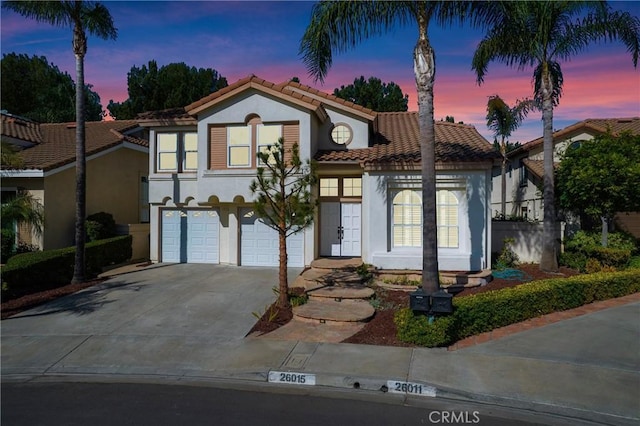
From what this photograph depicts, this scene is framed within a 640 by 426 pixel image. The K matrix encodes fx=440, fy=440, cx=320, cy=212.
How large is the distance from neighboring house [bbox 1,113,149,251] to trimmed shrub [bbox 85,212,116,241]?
90 cm

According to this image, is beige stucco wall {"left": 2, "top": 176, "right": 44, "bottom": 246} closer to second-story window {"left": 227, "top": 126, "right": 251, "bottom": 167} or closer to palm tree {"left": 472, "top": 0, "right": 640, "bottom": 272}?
second-story window {"left": 227, "top": 126, "right": 251, "bottom": 167}

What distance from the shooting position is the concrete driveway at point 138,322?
324 inches

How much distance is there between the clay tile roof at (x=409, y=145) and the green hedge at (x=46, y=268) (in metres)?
8.44

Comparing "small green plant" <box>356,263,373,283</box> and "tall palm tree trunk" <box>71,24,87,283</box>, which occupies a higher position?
"tall palm tree trunk" <box>71,24,87,283</box>

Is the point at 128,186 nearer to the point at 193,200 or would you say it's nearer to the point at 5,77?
the point at 193,200

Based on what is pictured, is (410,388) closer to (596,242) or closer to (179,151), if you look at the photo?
(596,242)

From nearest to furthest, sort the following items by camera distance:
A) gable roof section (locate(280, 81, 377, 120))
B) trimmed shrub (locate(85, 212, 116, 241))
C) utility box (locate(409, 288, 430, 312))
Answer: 1. utility box (locate(409, 288, 430, 312))
2. gable roof section (locate(280, 81, 377, 120))
3. trimmed shrub (locate(85, 212, 116, 241))

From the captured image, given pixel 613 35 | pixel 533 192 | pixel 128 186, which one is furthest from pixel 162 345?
pixel 533 192

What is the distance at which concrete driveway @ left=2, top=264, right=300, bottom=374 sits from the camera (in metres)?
8.23

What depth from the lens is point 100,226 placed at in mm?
17359

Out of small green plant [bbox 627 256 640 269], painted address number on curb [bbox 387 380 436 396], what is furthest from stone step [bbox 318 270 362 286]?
small green plant [bbox 627 256 640 269]

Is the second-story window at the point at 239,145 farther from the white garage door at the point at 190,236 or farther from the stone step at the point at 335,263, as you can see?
the stone step at the point at 335,263

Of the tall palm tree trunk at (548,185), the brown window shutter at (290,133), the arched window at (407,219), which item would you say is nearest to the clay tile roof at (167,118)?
the brown window shutter at (290,133)

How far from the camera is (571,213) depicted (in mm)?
17844
